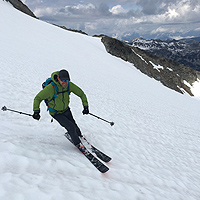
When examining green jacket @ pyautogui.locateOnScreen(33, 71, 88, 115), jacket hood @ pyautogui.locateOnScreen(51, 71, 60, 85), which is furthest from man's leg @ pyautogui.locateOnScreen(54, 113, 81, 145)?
jacket hood @ pyautogui.locateOnScreen(51, 71, 60, 85)

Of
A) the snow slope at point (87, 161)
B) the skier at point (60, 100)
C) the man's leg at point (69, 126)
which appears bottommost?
the snow slope at point (87, 161)

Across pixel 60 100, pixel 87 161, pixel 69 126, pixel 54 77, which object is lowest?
pixel 87 161

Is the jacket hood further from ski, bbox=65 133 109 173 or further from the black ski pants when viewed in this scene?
ski, bbox=65 133 109 173

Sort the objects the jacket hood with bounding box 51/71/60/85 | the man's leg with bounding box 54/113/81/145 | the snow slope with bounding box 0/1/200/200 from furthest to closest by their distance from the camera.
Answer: the man's leg with bounding box 54/113/81/145
the jacket hood with bounding box 51/71/60/85
the snow slope with bounding box 0/1/200/200

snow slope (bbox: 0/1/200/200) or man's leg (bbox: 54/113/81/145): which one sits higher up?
man's leg (bbox: 54/113/81/145)

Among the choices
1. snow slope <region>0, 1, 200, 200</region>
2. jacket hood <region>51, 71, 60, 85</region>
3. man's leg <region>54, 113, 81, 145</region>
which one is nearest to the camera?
snow slope <region>0, 1, 200, 200</region>

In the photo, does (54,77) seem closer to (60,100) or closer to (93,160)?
(60,100)

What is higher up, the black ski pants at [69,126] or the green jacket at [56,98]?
the green jacket at [56,98]

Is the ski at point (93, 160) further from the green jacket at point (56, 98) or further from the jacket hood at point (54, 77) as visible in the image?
the jacket hood at point (54, 77)

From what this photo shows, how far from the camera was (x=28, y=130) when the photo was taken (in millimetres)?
5965

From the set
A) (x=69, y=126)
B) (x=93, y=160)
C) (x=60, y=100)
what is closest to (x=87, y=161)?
(x=93, y=160)

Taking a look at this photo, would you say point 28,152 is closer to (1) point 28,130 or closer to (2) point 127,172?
(1) point 28,130

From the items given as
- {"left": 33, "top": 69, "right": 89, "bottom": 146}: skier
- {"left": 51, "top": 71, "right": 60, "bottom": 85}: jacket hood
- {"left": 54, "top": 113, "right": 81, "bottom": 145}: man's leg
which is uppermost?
{"left": 51, "top": 71, "right": 60, "bottom": 85}: jacket hood

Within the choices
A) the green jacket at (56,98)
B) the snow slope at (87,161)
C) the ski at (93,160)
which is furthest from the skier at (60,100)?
the snow slope at (87,161)
